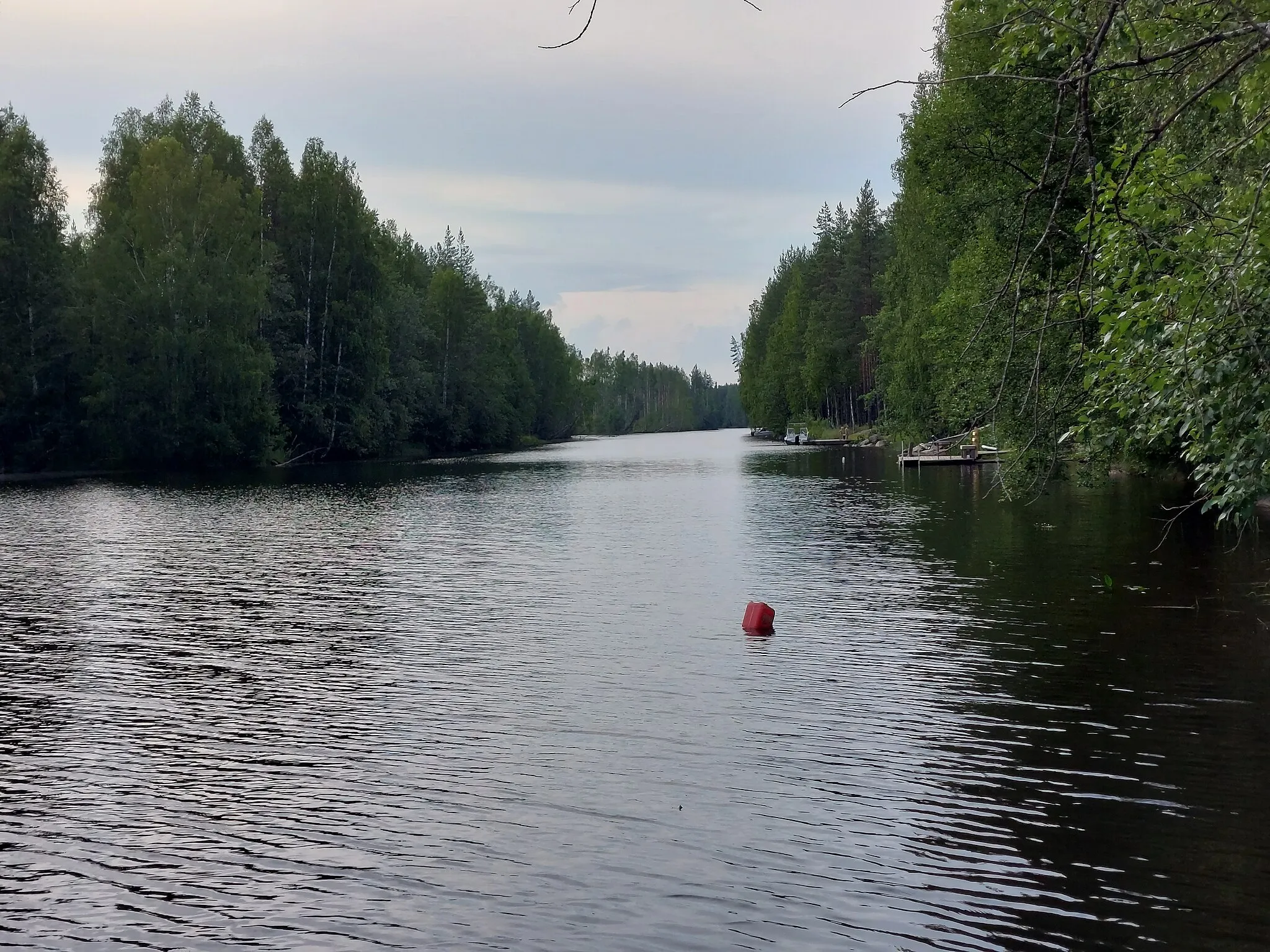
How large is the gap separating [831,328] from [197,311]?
63755 millimetres

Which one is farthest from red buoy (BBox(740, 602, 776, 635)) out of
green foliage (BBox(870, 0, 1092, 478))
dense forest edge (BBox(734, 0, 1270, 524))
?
green foliage (BBox(870, 0, 1092, 478))

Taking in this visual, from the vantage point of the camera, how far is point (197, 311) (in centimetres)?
7338

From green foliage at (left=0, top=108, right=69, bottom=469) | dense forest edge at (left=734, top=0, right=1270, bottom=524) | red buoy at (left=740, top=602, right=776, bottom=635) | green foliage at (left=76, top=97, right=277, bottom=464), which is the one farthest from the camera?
green foliage at (left=76, top=97, right=277, bottom=464)

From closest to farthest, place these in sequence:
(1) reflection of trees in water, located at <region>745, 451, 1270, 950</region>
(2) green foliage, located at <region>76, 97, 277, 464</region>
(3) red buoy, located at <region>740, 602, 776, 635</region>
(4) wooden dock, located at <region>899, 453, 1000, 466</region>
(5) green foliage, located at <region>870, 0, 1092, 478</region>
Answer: (1) reflection of trees in water, located at <region>745, 451, 1270, 950</region>, (3) red buoy, located at <region>740, 602, 776, 635</region>, (5) green foliage, located at <region>870, 0, 1092, 478</region>, (4) wooden dock, located at <region>899, 453, 1000, 466</region>, (2) green foliage, located at <region>76, 97, 277, 464</region>

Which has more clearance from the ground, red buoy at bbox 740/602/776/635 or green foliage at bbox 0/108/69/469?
green foliage at bbox 0/108/69/469

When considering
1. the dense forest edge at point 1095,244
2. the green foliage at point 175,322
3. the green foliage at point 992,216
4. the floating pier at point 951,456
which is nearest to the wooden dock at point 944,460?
the floating pier at point 951,456

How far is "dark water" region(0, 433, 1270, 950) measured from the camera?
8.67m

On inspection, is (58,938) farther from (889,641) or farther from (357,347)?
(357,347)

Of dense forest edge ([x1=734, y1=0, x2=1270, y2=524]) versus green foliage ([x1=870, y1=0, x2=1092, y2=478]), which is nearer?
dense forest edge ([x1=734, y1=0, x2=1270, y2=524])

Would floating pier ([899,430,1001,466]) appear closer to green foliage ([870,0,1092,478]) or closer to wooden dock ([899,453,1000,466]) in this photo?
wooden dock ([899,453,1000,466])

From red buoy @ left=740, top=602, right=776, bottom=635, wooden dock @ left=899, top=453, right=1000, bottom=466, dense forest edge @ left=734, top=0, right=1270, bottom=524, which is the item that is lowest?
red buoy @ left=740, top=602, right=776, bottom=635

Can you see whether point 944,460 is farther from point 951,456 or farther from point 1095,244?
point 1095,244

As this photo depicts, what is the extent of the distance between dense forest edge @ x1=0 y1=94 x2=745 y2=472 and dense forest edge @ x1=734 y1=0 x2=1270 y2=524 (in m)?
41.7

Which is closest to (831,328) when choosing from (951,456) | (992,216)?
(951,456)
